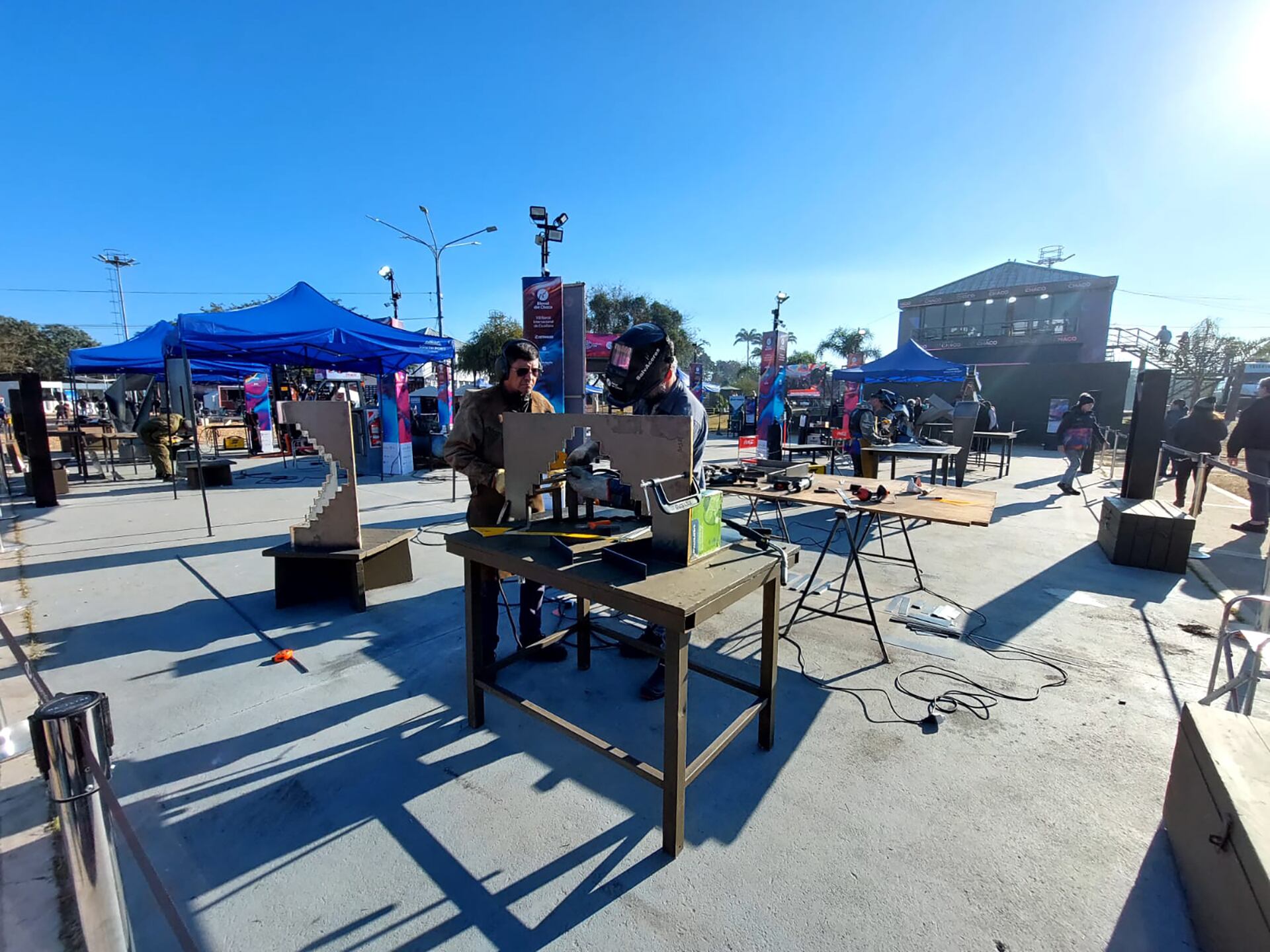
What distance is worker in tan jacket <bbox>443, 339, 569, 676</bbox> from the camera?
9.60 ft

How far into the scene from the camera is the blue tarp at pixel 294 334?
6.06 m

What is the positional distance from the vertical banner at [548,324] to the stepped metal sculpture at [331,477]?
3171mm

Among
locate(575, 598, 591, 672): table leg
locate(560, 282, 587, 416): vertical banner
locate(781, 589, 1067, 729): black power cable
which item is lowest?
locate(781, 589, 1067, 729): black power cable

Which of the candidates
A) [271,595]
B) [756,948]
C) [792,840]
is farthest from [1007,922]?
[271,595]

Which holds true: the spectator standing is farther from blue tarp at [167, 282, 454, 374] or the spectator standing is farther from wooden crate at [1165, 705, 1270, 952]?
blue tarp at [167, 282, 454, 374]

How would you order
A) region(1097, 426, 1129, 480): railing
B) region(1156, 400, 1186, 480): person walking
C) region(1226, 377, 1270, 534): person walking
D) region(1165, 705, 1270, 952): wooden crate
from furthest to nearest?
region(1097, 426, 1129, 480): railing → region(1156, 400, 1186, 480): person walking → region(1226, 377, 1270, 534): person walking → region(1165, 705, 1270, 952): wooden crate

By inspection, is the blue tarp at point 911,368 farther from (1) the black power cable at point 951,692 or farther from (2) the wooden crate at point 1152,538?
(1) the black power cable at point 951,692

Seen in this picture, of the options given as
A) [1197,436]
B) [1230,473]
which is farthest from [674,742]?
[1197,436]

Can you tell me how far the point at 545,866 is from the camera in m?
1.79

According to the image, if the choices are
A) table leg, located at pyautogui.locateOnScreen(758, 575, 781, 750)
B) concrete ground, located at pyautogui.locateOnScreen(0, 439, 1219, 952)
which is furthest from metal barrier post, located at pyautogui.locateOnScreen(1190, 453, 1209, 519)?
table leg, located at pyautogui.locateOnScreen(758, 575, 781, 750)

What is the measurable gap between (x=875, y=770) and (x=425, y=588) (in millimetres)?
3315

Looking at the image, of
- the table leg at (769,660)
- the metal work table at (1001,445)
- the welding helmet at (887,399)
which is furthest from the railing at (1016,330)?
the table leg at (769,660)

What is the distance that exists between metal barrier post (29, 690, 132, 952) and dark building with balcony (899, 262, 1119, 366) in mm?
35222

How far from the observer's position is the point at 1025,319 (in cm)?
3175
